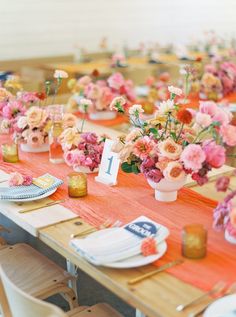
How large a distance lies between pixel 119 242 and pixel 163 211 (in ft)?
1.25

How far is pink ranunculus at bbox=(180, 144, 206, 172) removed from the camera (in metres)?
1.83

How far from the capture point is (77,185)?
2121 mm

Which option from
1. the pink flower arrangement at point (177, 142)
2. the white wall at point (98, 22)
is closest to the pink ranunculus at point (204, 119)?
the pink flower arrangement at point (177, 142)

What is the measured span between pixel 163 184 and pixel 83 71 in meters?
4.26

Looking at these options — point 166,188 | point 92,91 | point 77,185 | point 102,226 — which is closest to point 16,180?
point 77,185

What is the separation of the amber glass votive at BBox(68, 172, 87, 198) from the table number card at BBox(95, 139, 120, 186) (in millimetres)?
176

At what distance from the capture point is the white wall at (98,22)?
674 centimetres

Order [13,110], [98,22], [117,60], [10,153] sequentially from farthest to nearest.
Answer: [98,22]
[117,60]
[13,110]
[10,153]

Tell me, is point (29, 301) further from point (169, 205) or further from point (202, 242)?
point (169, 205)

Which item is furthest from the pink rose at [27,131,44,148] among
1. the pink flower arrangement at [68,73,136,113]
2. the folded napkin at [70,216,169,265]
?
the folded napkin at [70,216,169,265]

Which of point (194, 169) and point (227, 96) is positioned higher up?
point (194, 169)

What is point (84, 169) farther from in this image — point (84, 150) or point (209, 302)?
point (209, 302)

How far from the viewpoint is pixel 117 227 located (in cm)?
182

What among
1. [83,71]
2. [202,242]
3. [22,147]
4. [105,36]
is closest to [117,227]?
[202,242]
